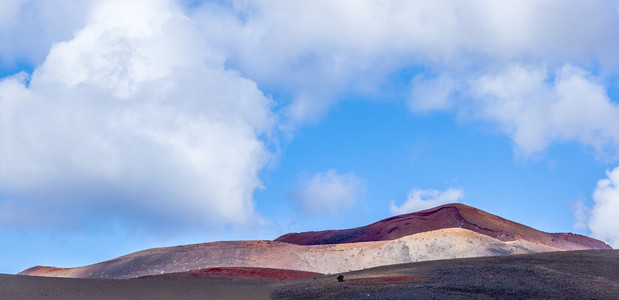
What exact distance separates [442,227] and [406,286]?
35819 mm

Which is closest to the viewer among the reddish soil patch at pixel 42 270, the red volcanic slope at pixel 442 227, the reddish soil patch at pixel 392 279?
the reddish soil patch at pixel 392 279

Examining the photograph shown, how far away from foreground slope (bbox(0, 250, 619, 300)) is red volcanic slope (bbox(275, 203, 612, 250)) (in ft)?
103

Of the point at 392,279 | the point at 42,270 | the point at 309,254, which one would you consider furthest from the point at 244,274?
the point at 42,270

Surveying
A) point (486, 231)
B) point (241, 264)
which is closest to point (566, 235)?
point (486, 231)

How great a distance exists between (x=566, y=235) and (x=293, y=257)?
42.3 metres

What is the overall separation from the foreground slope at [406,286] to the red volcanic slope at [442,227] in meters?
31.4

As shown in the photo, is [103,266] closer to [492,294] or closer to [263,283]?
[263,283]

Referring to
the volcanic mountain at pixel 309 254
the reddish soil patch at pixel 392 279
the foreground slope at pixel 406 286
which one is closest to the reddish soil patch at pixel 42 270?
the volcanic mountain at pixel 309 254

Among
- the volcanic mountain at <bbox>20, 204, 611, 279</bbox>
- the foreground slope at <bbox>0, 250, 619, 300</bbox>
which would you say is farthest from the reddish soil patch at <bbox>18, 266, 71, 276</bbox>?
the foreground slope at <bbox>0, 250, 619, 300</bbox>

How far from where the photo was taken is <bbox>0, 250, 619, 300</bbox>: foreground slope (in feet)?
50.1

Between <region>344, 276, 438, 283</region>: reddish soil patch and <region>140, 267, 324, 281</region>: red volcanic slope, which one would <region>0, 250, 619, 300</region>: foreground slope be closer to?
<region>344, 276, 438, 283</region>: reddish soil patch

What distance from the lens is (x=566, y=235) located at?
6450 cm

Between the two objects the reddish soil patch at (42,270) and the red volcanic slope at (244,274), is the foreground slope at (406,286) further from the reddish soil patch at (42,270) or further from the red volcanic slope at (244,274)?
the reddish soil patch at (42,270)

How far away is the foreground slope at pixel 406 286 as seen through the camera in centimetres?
1528
